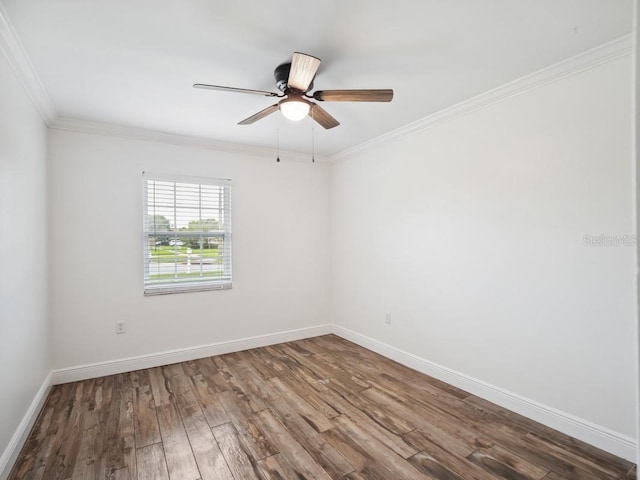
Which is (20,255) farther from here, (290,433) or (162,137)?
(290,433)

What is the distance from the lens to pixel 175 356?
A: 3.53 metres

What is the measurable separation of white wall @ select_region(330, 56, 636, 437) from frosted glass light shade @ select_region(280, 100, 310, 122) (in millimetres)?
1520

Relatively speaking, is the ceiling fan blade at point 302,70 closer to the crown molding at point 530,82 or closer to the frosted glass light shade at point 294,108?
the frosted glass light shade at point 294,108

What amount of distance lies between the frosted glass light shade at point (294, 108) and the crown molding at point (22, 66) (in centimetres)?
146

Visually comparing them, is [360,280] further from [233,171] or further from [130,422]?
[130,422]

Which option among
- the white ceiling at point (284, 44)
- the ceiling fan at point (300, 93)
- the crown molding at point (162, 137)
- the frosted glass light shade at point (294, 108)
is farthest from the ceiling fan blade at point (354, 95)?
the crown molding at point (162, 137)

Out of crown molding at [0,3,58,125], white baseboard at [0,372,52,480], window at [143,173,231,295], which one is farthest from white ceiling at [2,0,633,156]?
white baseboard at [0,372,52,480]

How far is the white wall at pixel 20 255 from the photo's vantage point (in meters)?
1.86

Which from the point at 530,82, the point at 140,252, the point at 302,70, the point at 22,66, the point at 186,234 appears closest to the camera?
the point at 302,70

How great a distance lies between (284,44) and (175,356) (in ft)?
10.6

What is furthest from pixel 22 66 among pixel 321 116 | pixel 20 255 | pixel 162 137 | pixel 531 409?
pixel 531 409

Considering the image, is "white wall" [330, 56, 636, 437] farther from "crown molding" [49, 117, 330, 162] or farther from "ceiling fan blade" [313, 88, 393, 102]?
"crown molding" [49, 117, 330, 162]

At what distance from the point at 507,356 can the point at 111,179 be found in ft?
13.0

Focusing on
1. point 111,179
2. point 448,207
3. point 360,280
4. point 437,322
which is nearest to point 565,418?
point 437,322
